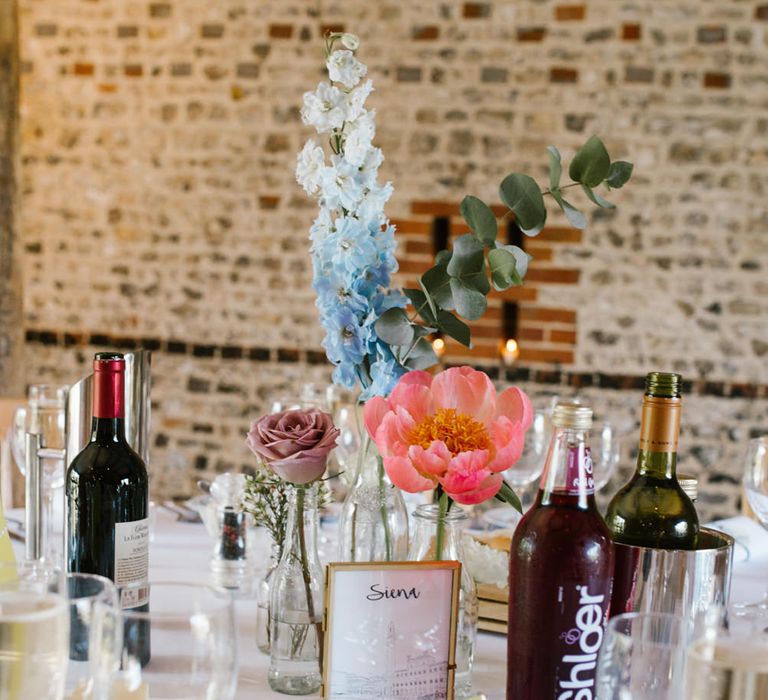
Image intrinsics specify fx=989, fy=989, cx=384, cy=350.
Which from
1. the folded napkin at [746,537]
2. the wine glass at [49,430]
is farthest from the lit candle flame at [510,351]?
the wine glass at [49,430]

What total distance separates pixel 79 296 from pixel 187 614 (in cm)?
408

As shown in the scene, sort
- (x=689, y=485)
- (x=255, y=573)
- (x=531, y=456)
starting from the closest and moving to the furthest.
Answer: (x=689, y=485) → (x=255, y=573) → (x=531, y=456)

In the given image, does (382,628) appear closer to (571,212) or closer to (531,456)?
(571,212)

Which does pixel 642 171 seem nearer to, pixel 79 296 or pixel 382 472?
pixel 79 296

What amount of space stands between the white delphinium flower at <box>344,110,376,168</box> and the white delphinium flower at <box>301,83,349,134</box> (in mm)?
14

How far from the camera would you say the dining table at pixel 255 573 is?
123 cm

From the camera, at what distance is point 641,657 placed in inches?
33.7

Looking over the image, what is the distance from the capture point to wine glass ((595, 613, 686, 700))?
33.0 inches

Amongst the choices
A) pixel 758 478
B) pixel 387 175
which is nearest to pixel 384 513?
pixel 758 478

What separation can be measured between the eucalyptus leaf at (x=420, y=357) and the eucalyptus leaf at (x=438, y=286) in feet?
0.14

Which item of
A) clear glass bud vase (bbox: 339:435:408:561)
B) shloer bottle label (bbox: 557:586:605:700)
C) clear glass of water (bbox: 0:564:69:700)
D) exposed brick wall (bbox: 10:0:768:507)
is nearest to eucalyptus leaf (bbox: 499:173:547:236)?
clear glass bud vase (bbox: 339:435:408:561)

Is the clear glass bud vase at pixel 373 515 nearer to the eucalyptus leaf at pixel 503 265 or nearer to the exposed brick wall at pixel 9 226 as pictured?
the eucalyptus leaf at pixel 503 265

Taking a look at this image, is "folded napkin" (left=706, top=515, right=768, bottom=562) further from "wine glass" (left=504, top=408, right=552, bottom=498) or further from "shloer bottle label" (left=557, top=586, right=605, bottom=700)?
"shloer bottle label" (left=557, top=586, right=605, bottom=700)

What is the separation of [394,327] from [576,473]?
262 mm
